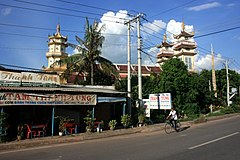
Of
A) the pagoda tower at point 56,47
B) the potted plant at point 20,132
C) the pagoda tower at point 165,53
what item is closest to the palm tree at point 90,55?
the potted plant at point 20,132

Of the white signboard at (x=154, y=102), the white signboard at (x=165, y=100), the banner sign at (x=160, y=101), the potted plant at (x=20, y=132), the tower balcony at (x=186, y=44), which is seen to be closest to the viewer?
the potted plant at (x=20, y=132)

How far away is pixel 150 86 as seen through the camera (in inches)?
1199

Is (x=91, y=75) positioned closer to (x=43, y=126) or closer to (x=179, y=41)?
(x=43, y=126)

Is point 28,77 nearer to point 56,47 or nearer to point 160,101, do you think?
point 160,101

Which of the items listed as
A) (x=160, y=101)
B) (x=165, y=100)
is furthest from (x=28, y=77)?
(x=165, y=100)

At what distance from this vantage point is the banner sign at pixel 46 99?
13.1 metres

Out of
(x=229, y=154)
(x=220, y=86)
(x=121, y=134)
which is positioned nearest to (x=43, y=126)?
(x=121, y=134)

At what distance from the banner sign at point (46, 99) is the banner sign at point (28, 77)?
2.19m

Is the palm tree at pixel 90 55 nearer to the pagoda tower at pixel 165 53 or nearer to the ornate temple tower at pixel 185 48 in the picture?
the ornate temple tower at pixel 185 48

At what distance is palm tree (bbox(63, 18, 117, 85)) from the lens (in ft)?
77.9

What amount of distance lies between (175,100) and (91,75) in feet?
34.5

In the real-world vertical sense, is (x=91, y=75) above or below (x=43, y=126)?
above

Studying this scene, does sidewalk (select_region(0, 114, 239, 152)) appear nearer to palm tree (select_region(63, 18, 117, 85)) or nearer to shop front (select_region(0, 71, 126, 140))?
shop front (select_region(0, 71, 126, 140))

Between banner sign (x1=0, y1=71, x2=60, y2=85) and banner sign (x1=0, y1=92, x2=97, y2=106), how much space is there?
2.19 metres
